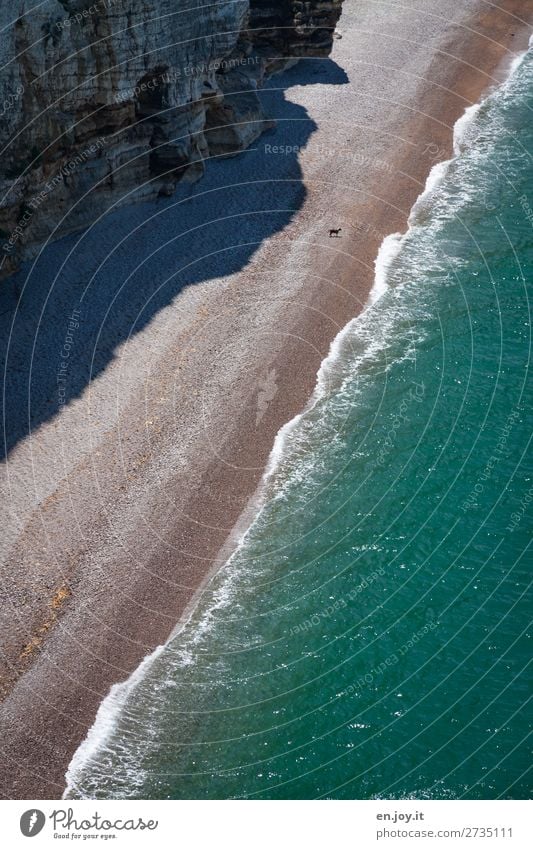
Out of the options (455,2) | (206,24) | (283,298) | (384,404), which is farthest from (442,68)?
(384,404)

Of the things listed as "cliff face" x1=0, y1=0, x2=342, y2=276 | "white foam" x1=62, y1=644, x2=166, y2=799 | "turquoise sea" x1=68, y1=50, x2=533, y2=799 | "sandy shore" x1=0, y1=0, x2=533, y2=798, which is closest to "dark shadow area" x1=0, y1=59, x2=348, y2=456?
"sandy shore" x1=0, y1=0, x2=533, y2=798

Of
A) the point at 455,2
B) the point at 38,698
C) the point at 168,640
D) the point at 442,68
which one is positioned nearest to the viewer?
the point at 38,698

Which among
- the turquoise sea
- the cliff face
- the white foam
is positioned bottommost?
the white foam

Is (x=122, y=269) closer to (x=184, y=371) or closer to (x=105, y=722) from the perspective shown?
(x=184, y=371)

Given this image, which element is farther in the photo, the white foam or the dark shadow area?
the dark shadow area

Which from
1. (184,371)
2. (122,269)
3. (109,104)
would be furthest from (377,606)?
(109,104)

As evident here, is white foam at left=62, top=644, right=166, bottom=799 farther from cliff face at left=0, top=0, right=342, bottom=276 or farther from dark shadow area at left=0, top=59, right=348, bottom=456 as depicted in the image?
Answer: cliff face at left=0, top=0, right=342, bottom=276

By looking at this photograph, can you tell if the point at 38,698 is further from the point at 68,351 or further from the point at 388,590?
the point at 68,351
